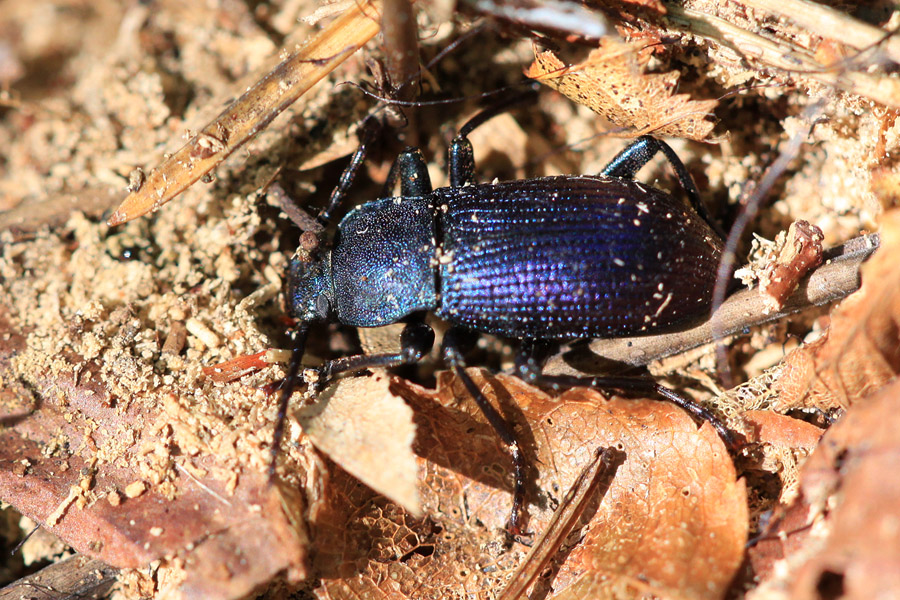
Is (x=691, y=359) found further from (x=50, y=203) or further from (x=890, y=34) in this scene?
(x=50, y=203)

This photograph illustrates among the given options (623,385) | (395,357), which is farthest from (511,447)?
(395,357)

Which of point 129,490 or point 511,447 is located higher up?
point 511,447

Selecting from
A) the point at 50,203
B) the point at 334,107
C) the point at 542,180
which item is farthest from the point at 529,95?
the point at 50,203

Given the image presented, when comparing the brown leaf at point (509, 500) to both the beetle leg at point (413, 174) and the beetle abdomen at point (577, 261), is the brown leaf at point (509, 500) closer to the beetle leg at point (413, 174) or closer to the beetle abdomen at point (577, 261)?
the beetle abdomen at point (577, 261)

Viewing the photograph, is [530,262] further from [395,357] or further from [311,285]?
[311,285]

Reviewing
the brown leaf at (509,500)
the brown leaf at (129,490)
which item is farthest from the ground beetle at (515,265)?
the brown leaf at (129,490)

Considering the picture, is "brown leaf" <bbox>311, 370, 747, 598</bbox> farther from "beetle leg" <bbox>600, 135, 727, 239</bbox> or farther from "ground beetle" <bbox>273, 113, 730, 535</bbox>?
"beetle leg" <bbox>600, 135, 727, 239</bbox>

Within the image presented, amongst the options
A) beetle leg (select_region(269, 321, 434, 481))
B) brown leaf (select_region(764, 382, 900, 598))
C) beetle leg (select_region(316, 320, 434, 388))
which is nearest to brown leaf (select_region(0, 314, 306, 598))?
beetle leg (select_region(269, 321, 434, 481))
